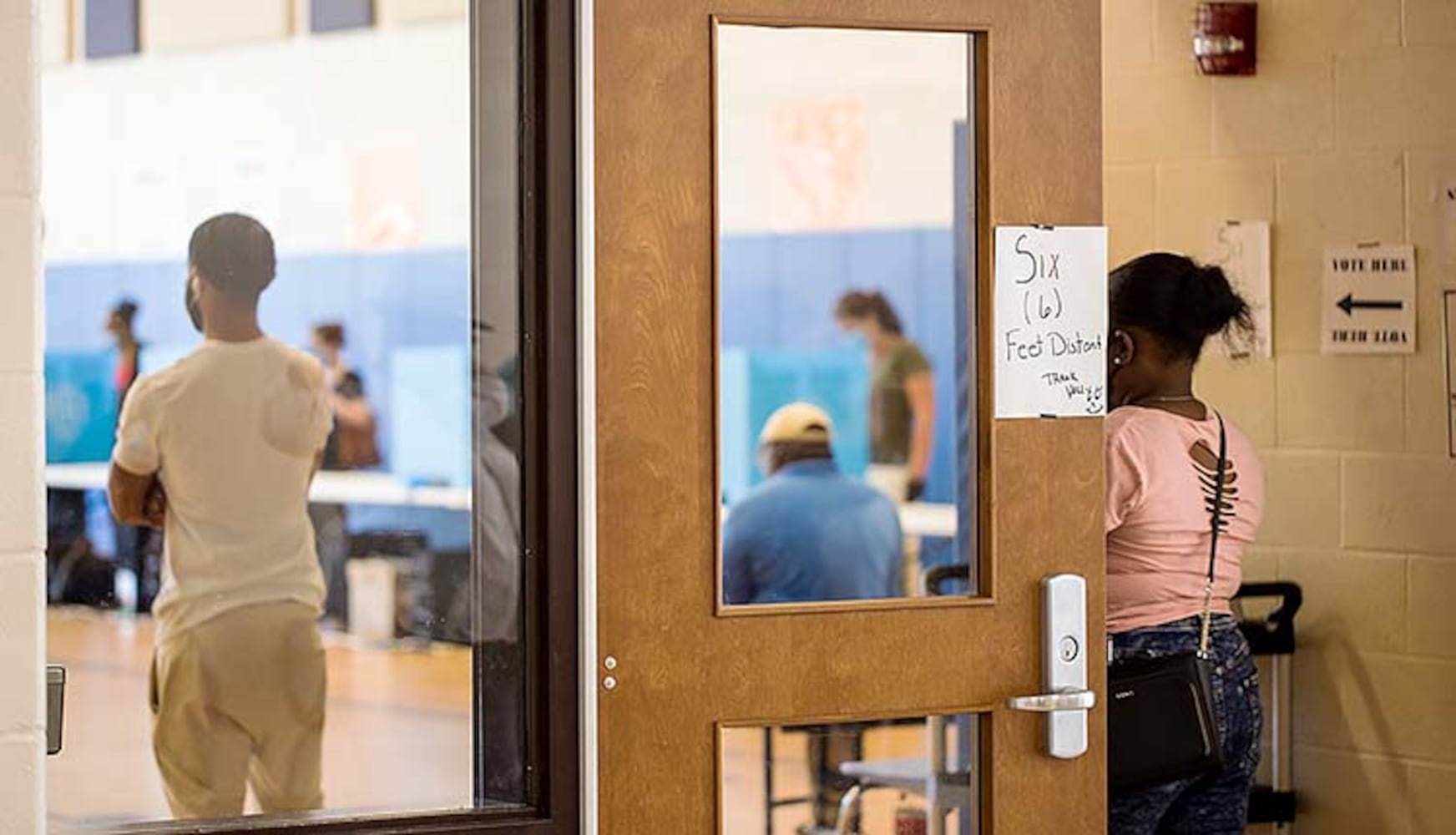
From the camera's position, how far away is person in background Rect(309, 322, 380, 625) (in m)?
6.05

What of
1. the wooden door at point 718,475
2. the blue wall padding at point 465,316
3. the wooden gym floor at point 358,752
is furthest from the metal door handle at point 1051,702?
the blue wall padding at point 465,316

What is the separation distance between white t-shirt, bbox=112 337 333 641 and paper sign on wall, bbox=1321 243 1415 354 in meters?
2.00

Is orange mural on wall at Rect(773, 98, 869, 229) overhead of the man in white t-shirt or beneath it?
overhead

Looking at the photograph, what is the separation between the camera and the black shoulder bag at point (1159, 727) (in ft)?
11.7

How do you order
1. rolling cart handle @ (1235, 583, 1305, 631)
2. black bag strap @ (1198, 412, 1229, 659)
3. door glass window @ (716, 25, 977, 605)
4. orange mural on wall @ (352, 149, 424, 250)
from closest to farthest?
door glass window @ (716, 25, 977, 605) → black bag strap @ (1198, 412, 1229, 659) → rolling cart handle @ (1235, 583, 1305, 631) → orange mural on wall @ (352, 149, 424, 250)

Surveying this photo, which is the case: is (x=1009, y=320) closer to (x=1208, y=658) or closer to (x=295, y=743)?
(x=1208, y=658)

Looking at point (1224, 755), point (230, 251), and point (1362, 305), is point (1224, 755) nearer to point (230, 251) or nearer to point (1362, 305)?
point (1362, 305)

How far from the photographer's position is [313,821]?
9.08 feet

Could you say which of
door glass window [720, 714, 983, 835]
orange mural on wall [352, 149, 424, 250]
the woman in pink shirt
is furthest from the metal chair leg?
orange mural on wall [352, 149, 424, 250]

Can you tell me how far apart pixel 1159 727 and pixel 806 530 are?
2.31 feet

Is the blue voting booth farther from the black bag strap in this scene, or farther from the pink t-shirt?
the black bag strap

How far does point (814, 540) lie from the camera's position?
12.6ft

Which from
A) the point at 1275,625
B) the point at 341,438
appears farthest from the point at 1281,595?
the point at 341,438

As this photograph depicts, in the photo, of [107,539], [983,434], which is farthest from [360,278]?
[983,434]
